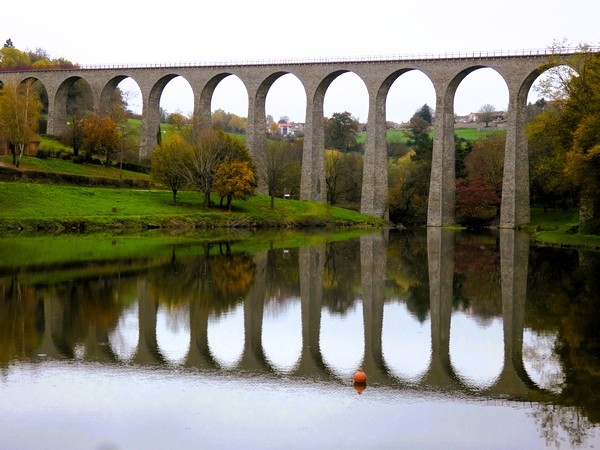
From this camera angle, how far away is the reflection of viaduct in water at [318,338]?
432 inches

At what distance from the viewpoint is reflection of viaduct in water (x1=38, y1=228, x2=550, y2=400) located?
1096 cm

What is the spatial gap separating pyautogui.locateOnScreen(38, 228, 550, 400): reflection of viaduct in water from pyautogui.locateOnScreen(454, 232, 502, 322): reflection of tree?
0.28 m

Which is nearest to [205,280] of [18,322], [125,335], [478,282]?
[478,282]

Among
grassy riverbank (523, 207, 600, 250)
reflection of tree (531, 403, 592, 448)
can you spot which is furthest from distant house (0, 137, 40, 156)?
reflection of tree (531, 403, 592, 448)

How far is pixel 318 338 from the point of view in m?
14.0

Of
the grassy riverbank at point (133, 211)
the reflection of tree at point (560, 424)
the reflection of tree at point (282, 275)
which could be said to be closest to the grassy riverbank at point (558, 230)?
the grassy riverbank at point (133, 211)

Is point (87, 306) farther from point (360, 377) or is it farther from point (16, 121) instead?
point (16, 121)

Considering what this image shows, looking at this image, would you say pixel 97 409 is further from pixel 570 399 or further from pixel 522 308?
pixel 522 308

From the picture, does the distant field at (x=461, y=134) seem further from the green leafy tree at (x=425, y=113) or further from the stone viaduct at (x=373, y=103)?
the stone viaduct at (x=373, y=103)

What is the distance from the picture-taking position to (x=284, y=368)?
38.0 feet

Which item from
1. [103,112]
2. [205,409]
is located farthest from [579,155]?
[103,112]

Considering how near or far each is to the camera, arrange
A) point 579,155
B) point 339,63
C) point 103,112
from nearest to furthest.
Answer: point 579,155 < point 339,63 < point 103,112

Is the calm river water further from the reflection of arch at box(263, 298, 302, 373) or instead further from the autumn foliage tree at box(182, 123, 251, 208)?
the autumn foliage tree at box(182, 123, 251, 208)

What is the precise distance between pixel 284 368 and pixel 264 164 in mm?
53982
